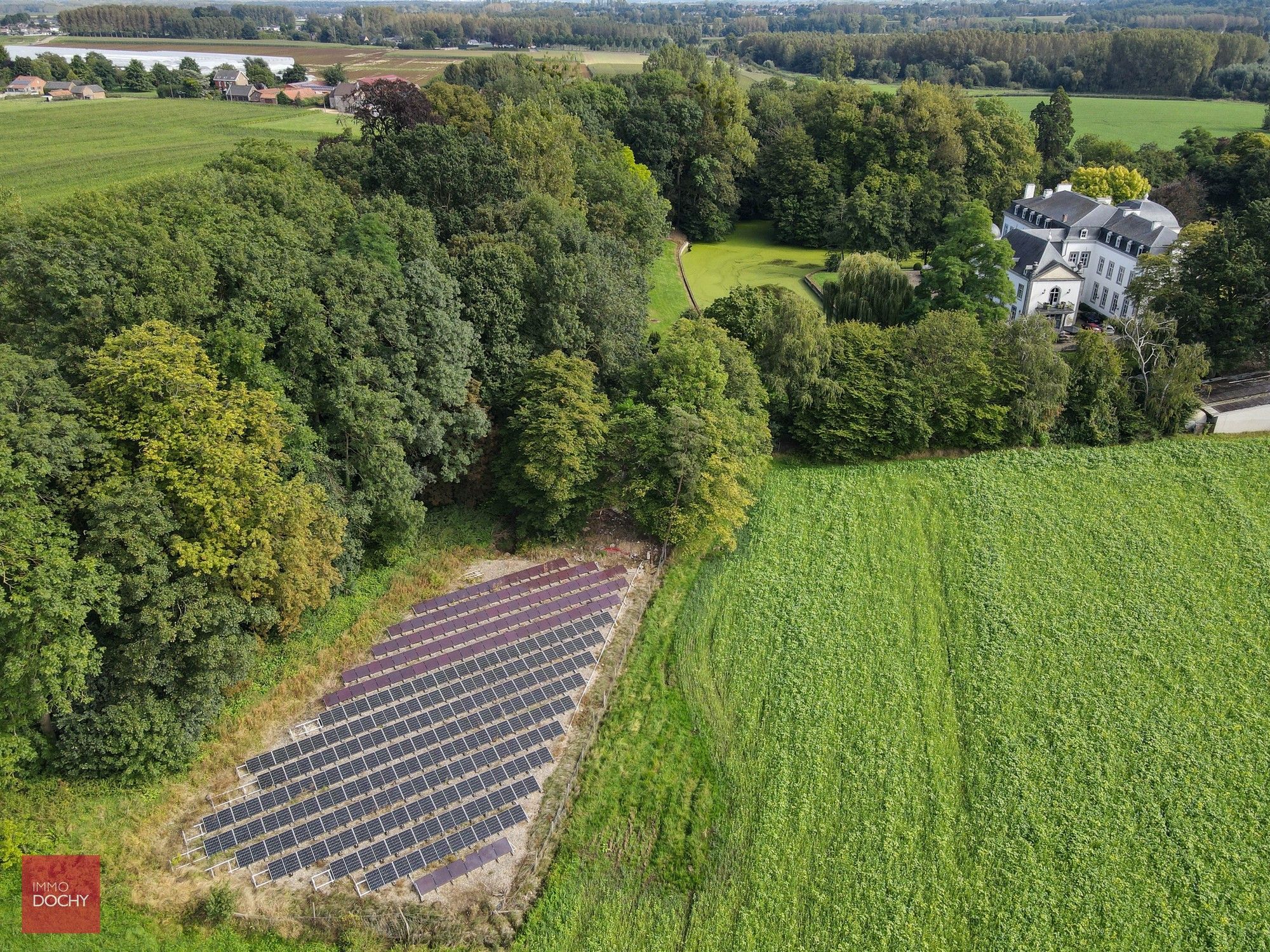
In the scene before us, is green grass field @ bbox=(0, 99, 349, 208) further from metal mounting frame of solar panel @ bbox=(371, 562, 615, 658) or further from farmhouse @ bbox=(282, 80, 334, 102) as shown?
metal mounting frame of solar panel @ bbox=(371, 562, 615, 658)

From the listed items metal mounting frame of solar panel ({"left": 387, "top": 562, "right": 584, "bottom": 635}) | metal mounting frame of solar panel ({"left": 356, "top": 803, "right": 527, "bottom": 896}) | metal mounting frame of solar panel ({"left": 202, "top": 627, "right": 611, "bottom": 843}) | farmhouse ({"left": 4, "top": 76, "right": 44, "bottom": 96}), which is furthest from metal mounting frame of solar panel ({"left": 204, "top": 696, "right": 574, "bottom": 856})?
farmhouse ({"left": 4, "top": 76, "right": 44, "bottom": 96})

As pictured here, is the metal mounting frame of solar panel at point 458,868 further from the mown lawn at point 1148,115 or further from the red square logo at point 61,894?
the mown lawn at point 1148,115

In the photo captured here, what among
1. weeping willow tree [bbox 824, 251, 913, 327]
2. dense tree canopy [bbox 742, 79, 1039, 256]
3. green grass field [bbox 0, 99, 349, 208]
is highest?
green grass field [bbox 0, 99, 349, 208]

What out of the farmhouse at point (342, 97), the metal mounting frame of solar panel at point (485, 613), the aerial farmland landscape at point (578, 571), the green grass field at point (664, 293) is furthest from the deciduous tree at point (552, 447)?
the farmhouse at point (342, 97)

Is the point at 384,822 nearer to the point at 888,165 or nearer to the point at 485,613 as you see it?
Answer: the point at 485,613

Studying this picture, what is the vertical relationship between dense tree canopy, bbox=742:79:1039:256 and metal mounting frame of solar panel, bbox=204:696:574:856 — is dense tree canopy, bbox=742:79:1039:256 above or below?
above

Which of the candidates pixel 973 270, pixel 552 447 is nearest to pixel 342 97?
pixel 552 447

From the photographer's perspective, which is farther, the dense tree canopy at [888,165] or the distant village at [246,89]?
the dense tree canopy at [888,165]
